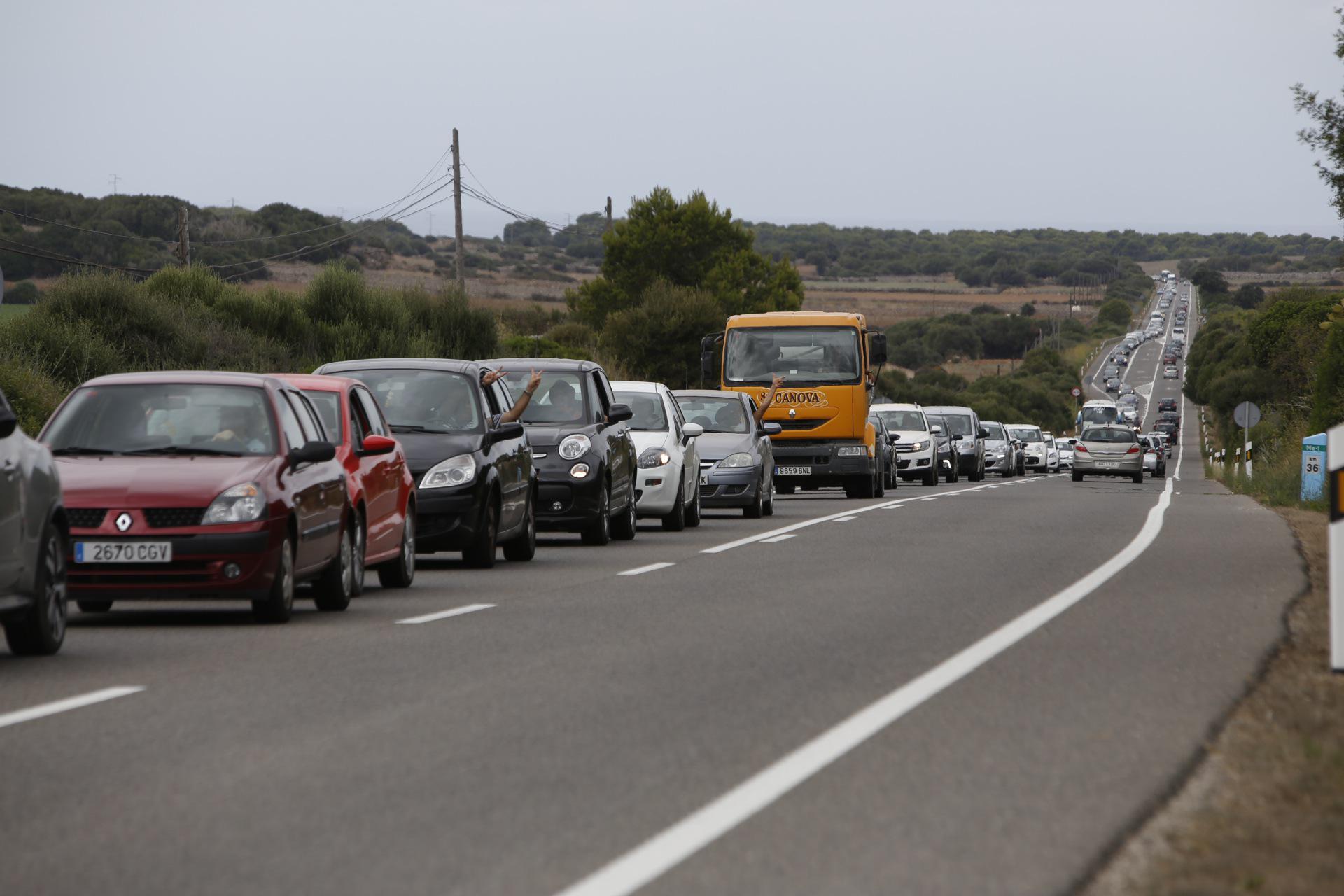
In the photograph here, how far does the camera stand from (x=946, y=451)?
1945 inches

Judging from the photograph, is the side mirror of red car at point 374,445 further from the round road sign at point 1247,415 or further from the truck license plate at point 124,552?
the round road sign at point 1247,415

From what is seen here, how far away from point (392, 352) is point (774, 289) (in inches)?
1850

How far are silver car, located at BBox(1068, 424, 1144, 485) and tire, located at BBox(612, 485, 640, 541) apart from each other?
31471mm

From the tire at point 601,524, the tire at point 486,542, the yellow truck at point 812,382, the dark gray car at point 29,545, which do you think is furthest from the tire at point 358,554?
the yellow truck at point 812,382

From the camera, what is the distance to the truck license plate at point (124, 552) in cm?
1161

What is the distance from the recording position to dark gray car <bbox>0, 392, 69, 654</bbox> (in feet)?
32.3

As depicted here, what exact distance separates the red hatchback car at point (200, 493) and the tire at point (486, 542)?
9.73 ft

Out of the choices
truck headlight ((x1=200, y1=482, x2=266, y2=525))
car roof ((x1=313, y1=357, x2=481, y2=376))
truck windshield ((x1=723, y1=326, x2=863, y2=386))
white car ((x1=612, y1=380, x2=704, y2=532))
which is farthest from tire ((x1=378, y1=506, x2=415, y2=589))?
truck windshield ((x1=723, y1=326, x2=863, y2=386))

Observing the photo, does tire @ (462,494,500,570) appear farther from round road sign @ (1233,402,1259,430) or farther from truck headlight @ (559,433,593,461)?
round road sign @ (1233,402,1259,430)

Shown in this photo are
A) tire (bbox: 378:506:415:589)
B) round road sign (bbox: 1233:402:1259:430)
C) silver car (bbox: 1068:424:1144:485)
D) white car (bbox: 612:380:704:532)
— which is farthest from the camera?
round road sign (bbox: 1233:402:1259:430)

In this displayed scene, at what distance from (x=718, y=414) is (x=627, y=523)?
20.3ft

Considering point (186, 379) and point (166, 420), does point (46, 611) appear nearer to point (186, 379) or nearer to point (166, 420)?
point (166, 420)

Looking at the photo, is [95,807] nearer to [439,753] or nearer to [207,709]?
[439,753]

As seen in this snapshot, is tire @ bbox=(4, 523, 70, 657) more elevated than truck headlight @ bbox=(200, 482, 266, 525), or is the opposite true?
truck headlight @ bbox=(200, 482, 266, 525)
